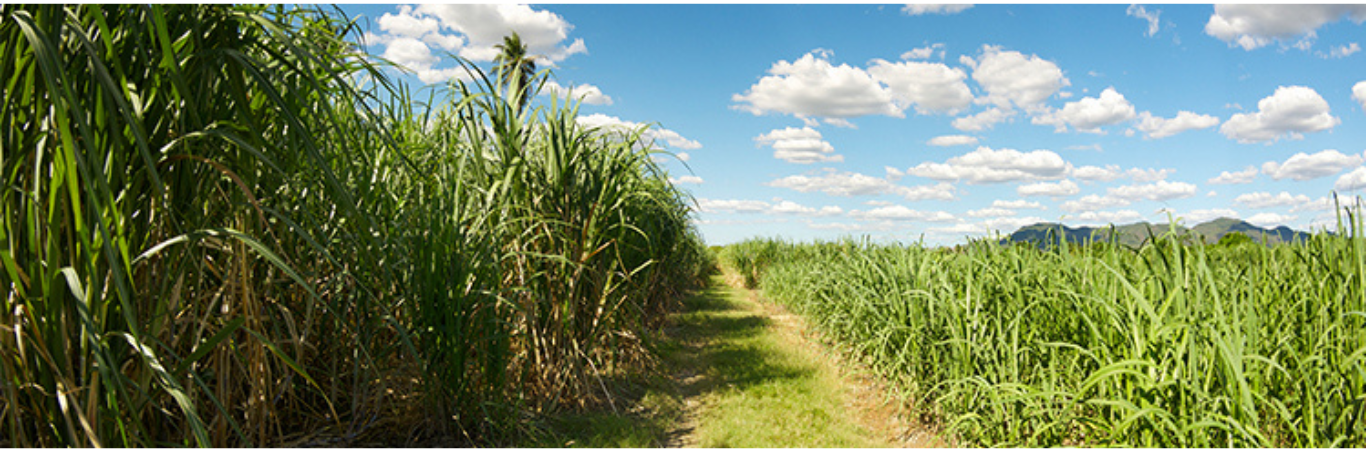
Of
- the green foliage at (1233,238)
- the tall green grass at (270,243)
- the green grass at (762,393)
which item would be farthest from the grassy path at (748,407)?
the green foliage at (1233,238)

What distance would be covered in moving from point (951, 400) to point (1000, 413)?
36 cm

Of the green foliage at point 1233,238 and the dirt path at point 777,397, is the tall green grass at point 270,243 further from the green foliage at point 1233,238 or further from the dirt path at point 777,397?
the green foliage at point 1233,238

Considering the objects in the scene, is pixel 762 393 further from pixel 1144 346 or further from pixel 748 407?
pixel 1144 346

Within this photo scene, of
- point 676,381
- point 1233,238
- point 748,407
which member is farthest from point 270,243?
point 1233,238

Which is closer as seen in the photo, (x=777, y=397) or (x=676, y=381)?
(x=777, y=397)

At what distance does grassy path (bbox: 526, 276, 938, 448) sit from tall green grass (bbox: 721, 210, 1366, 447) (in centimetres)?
35

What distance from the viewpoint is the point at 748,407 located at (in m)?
4.16

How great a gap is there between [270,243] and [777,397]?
124 inches

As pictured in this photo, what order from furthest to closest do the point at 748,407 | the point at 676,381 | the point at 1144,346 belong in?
the point at 676,381
the point at 748,407
the point at 1144,346

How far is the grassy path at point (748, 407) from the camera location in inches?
137

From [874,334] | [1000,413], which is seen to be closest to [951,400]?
[1000,413]

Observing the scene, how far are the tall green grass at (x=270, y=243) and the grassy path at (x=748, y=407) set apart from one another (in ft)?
1.04

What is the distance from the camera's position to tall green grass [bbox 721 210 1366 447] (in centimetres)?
200

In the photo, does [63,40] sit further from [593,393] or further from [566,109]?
[593,393]
